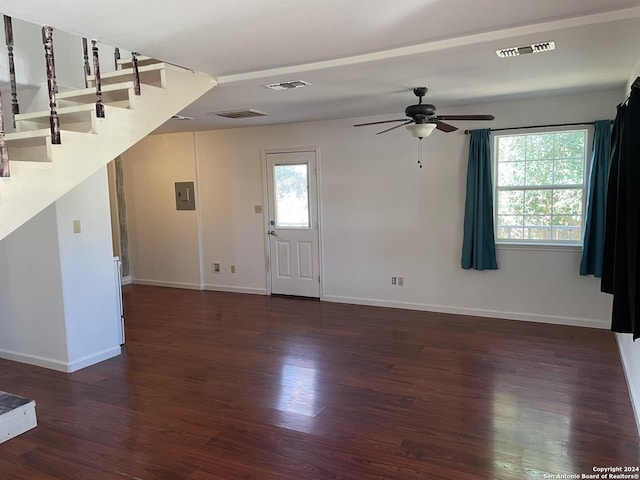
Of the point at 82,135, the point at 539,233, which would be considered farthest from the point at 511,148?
the point at 82,135

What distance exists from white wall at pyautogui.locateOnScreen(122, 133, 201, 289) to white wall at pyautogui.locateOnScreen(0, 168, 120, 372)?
9.85 feet

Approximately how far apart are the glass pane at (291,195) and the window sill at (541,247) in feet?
8.63

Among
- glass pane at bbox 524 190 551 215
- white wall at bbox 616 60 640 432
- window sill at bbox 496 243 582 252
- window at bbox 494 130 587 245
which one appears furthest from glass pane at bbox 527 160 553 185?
white wall at bbox 616 60 640 432

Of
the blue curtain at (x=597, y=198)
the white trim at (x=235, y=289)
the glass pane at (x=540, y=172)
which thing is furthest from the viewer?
the white trim at (x=235, y=289)

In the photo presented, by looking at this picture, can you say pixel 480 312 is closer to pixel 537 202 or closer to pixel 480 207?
pixel 480 207

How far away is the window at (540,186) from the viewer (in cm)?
491

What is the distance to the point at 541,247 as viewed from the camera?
5.05 meters

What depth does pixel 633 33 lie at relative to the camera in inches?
109

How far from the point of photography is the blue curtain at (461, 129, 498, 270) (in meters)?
5.12

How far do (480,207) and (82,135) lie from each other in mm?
4050

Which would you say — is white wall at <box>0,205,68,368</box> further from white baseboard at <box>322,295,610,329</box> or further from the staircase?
white baseboard at <box>322,295,610,329</box>

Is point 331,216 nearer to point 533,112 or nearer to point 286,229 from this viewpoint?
point 286,229

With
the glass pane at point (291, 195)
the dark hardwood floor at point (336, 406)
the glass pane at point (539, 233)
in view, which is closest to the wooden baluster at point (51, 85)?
the dark hardwood floor at point (336, 406)

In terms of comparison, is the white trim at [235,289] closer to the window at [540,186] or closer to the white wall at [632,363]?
the window at [540,186]
